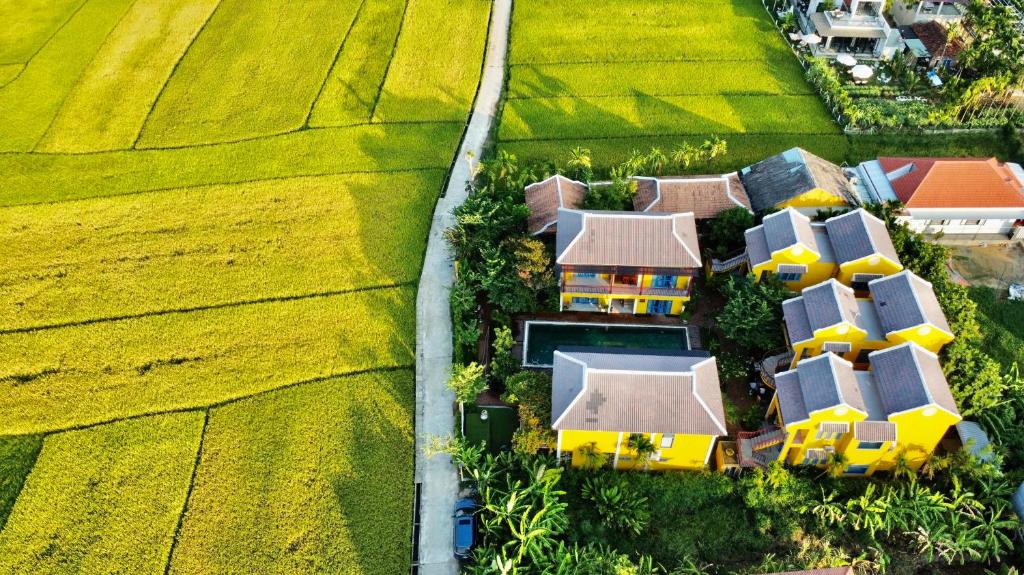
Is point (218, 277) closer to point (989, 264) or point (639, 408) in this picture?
point (639, 408)

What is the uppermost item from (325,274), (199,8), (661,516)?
(199,8)

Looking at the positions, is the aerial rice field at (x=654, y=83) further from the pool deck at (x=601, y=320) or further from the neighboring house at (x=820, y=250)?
the pool deck at (x=601, y=320)

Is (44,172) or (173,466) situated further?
(44,172)

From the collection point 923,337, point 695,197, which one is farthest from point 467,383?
point 923,337

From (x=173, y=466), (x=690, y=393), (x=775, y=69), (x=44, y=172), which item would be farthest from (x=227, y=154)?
(x=775, y=69)

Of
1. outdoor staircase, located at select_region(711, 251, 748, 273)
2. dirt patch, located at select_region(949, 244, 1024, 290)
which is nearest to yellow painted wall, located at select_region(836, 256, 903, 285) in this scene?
outdoor staircase, located at select_region(711, 251, 748, 273)

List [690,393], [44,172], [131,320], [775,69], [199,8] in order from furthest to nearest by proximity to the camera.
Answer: [199,8], [775,69], [44,172], [131,320], [690,393]

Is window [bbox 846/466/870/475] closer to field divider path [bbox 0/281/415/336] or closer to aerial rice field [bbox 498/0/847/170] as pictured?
aerial rice field [bbox 498/0/847/170]

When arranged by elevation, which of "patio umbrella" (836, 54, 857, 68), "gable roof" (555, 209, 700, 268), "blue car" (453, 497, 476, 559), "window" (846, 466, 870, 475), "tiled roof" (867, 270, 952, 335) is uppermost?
"gable roof" (555, 209, 700, 268)

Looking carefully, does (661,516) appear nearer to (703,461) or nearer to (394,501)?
(703,461)
